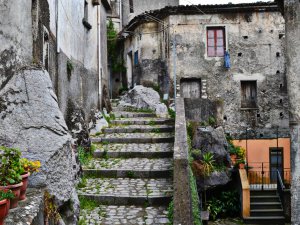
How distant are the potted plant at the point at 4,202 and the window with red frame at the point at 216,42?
19009 millimetres

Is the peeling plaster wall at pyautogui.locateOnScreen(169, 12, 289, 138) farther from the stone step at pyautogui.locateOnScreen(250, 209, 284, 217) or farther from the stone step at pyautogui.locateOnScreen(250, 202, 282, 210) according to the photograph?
the stone step at pyautogui.locateOnScreen(250, 209, 284, 217)

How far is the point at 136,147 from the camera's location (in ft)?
32.4

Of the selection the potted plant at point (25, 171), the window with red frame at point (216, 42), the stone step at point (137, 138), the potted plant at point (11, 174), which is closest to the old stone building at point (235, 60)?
the window with red frame at point (216, 42)

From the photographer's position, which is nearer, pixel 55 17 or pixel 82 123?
pixel 55 17

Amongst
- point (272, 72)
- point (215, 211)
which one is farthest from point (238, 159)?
point (272, 72)

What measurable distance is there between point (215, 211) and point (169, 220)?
9.28 meters

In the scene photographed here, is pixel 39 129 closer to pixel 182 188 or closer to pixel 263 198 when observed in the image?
pixel 182 188

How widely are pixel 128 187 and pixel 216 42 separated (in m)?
15.5

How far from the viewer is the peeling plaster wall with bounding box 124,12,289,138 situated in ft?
69.0

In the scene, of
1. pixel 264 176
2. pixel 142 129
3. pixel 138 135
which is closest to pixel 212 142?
pixel 142 129

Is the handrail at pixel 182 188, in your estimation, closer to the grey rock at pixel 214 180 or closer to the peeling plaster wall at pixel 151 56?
the grey rock at pixel 214 180

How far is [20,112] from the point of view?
4.90 meters

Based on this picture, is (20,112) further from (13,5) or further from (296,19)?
(296,19)

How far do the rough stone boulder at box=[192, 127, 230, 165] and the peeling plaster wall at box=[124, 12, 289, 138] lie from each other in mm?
7617
